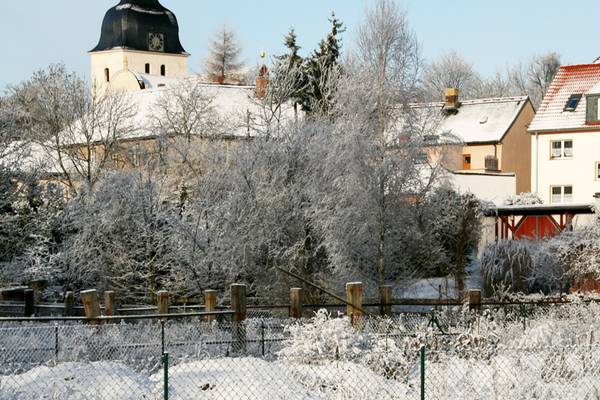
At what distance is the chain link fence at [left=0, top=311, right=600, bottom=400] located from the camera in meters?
14.4

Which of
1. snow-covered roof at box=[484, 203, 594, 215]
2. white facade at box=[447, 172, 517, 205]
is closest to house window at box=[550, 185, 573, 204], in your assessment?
white facade at box=[447, 172, 517, 205]

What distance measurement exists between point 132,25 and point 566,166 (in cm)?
6691

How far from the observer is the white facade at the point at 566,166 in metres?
48.0

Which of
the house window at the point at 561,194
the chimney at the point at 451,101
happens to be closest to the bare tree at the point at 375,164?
the house window at the point at 561,194

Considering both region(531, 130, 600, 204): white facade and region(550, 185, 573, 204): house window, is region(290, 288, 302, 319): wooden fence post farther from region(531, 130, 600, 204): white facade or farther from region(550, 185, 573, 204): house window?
region(550, 185, 573, 204): house window

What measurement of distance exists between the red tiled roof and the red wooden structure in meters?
7.62

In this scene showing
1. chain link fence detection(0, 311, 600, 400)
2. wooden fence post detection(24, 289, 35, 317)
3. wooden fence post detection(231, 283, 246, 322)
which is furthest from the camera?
wooden fence post detection(24, 289, 35, 317)

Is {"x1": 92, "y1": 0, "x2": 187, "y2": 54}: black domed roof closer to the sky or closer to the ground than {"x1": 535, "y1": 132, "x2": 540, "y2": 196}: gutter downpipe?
closer to the sky

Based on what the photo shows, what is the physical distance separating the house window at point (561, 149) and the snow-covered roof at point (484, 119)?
6.81 meters

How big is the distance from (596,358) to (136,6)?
9590 centimetres

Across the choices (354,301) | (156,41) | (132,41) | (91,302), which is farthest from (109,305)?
(156,41)

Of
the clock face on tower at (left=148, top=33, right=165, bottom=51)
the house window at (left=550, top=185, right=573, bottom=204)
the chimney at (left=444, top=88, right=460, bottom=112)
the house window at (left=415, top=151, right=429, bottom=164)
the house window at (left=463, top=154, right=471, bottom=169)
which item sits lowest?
the house window at (left=550, top=185, right=573, bottom=204)

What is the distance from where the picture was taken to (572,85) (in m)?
49.8

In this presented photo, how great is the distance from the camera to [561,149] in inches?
1922
